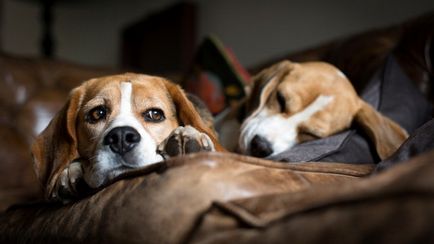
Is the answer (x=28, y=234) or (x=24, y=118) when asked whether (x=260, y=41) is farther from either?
(x=28, y=234)

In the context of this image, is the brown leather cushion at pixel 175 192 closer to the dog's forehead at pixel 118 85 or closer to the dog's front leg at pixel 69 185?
the dog's front leg at pixel 69 185

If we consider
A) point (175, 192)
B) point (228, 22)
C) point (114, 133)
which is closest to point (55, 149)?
point (114, 133)

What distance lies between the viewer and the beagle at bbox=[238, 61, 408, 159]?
2.00 meters

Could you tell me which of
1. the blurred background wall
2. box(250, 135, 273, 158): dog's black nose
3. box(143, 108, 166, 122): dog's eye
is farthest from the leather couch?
the blurred background wall

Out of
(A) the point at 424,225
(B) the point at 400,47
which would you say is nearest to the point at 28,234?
(A) the point at 424,225

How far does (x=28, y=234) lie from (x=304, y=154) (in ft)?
2.87

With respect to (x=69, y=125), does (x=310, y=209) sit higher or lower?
higher

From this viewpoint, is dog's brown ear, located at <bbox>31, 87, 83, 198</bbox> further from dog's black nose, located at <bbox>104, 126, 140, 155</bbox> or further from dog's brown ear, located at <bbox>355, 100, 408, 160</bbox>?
dog's brown ear, located at <bbox>355, 100, 408, 160</bbox>

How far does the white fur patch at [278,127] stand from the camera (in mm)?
→ 2021

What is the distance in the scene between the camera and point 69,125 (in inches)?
65.4

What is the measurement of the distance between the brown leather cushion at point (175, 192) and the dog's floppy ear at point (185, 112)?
17.7 inches

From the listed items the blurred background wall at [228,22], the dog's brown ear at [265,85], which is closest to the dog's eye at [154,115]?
the dog's brown ear at [265,85]

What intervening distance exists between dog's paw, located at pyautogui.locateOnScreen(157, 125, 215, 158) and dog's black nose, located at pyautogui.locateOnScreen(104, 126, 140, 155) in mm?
93

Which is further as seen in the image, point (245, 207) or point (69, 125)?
point (69, 125)
